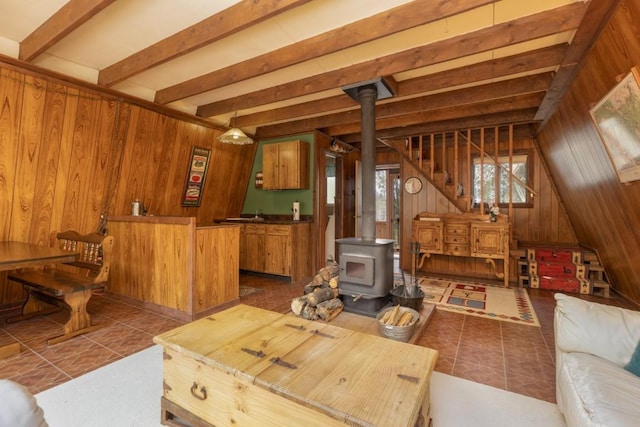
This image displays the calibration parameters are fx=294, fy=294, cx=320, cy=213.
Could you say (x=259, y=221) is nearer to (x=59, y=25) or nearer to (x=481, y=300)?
(x=59, y=25)

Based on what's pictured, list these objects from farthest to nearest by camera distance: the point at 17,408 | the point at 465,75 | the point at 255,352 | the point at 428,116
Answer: the point at 428,116 < the point at 465,75 < the point at 255,352 < the point at 17,408

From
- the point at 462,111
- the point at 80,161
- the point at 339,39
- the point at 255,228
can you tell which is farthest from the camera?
the point at 255,228

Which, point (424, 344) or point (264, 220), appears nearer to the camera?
point (424, 344)

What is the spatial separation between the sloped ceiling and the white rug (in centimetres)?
259

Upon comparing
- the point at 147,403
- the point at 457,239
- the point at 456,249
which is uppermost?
the point at 457,239

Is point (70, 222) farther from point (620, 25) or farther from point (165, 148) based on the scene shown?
point (620, 25)

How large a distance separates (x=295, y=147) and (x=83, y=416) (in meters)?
4.27

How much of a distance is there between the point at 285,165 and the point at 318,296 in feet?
8.98

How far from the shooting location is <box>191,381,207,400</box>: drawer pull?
56.0 inches

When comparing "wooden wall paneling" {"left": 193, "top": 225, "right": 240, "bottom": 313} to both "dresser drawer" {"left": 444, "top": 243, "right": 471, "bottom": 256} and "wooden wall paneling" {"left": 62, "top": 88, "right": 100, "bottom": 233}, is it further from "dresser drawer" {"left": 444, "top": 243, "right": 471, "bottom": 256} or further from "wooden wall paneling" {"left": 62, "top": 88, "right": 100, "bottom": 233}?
"dresser drawer" {"left": 444, "top": 243, "right": 471, "bottom": 256}

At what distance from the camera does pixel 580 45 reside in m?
2.43

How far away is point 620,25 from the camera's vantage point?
195 cm

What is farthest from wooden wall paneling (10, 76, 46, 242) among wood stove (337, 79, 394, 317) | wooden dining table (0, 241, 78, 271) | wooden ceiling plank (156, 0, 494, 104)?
wood stove (337, 79, 394, 317)

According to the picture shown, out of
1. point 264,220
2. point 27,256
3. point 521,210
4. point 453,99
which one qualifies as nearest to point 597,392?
point 453,99
